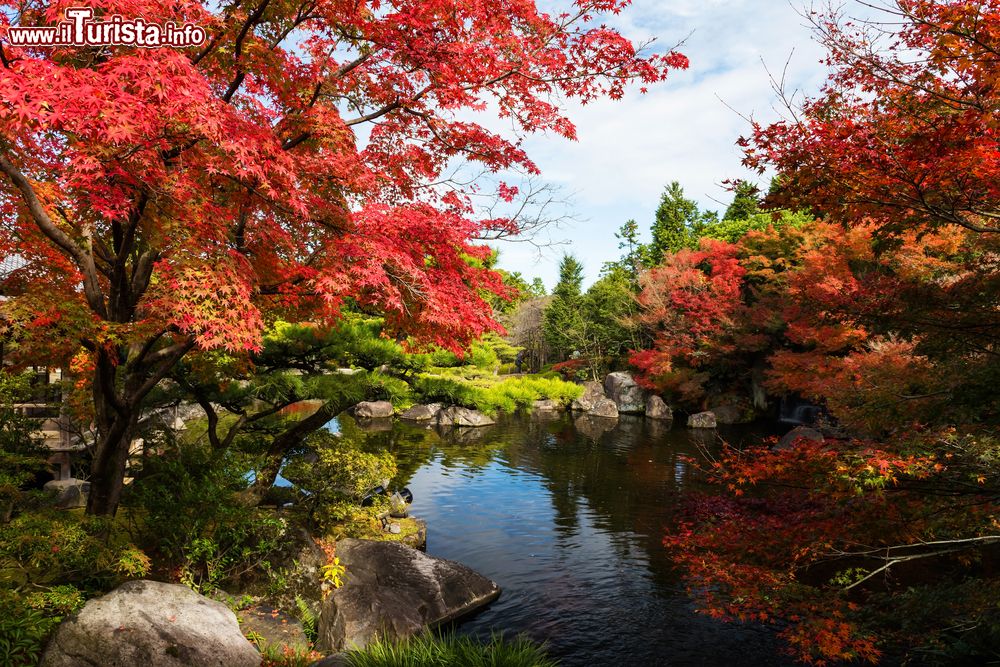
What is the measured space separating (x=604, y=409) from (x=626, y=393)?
5.84ft

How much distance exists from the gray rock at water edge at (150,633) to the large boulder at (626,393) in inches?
1028

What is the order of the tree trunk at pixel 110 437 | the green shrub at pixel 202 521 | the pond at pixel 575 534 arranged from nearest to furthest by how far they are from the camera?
the tree trunk at pixel 110 437
the green shrub at pixel 202 521
the pond at pixel 575 534

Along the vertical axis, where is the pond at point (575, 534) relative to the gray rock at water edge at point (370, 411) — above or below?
below

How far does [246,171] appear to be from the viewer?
4375mm

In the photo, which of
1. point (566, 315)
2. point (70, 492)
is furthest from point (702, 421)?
point (70, 492)

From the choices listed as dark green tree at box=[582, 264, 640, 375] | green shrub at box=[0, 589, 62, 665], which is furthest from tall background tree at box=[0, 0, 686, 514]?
dark green tree at box=[582, 264, 640, 375]

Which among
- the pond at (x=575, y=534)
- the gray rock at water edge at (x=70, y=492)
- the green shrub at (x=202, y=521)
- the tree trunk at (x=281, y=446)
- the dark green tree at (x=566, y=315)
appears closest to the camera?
the green shrub at (x=202, y=521)

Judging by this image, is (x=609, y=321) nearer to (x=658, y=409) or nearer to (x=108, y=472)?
(x=658, y=409)

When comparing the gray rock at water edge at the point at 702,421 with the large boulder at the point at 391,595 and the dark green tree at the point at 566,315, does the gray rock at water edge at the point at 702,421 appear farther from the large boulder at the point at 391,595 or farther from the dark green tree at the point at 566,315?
the large boulder at the point at 391,595

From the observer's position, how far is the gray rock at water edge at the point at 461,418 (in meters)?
24.9

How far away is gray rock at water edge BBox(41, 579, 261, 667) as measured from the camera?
4688 millimetres

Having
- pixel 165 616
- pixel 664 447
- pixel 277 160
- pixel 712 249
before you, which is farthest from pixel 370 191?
pixel 712 249

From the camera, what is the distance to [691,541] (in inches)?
264

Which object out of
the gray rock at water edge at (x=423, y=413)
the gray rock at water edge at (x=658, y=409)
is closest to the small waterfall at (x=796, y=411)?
the gray rock at water edge at (x=658, y=409)
